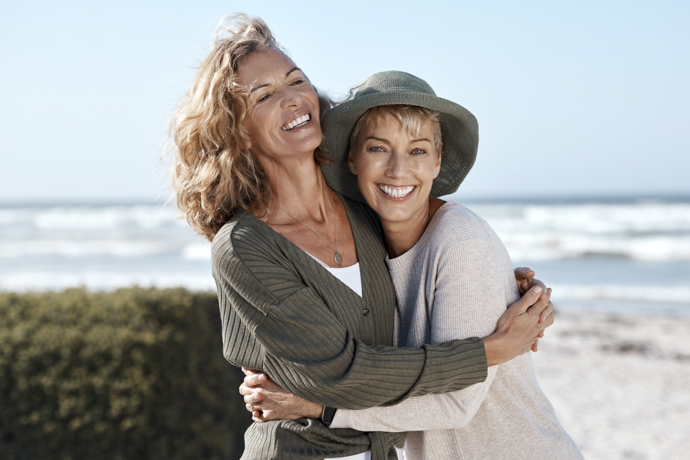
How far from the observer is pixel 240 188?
2430 mm

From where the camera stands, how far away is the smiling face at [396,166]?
234 cm

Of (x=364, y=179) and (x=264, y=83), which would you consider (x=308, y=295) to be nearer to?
(x=364, y=179)

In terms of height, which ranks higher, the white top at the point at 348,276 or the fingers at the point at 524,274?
the white top at the point at 348,276

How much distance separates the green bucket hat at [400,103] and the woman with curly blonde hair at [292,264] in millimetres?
65

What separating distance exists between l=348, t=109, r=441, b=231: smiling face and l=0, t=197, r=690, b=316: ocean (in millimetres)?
8826

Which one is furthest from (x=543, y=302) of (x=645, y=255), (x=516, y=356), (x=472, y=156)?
(x=645, y=255)

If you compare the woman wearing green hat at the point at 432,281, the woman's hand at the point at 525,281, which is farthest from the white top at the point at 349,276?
the woman's hand at the point at 525,281

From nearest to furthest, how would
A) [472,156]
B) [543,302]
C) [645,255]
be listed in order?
1. [543,302]
2. [472,156]
3. [645,255]

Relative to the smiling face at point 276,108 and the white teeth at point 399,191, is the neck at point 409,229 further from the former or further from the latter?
the smiling face at point 276,108

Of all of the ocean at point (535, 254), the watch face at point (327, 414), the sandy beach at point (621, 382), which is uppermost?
the watch face at point (327, 414)

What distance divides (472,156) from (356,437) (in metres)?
1.28

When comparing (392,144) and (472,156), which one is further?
(472,156)

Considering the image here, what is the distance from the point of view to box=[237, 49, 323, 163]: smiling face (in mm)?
2441

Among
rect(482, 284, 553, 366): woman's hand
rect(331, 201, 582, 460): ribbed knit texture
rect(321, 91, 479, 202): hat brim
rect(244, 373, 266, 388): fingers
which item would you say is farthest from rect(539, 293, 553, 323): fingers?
rect(244, 373, 266, 388): fingers
